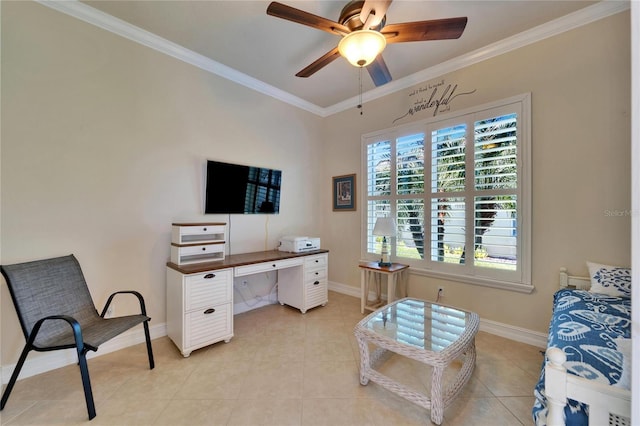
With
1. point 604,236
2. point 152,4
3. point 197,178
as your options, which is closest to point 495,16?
point 604,236

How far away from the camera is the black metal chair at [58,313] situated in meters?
1.44

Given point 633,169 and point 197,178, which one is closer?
point 633,169

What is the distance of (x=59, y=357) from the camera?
6.19 ft

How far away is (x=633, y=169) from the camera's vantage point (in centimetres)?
61

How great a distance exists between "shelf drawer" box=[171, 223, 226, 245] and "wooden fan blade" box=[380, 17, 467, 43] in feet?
7.06

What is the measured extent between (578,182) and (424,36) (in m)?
1.76

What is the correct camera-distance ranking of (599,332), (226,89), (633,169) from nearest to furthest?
(633,169)
(599,332)
(226,89)

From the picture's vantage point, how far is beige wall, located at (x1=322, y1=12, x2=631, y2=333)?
1.88 meters

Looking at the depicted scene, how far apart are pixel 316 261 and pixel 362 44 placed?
7.50ft

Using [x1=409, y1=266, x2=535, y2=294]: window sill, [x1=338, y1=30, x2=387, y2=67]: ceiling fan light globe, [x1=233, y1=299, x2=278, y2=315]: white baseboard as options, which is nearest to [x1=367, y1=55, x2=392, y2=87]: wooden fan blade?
[x1=338, y1=30, x2=387, y2=67]: ceiling fan light globe

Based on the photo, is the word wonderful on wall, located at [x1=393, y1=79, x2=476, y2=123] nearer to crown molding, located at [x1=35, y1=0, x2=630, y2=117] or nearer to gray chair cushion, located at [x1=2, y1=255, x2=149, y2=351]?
crown molding, located at [x1=35, y1=0, x2=630, y2=117]

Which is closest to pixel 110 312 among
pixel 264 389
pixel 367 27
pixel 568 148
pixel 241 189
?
pixel 264 389

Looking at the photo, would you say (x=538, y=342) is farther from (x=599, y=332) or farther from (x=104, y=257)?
(x=104, y=257)

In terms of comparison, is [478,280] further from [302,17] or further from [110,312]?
[110,312]
